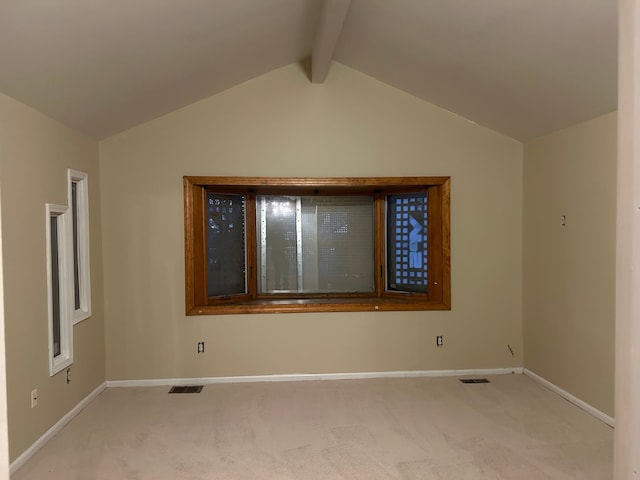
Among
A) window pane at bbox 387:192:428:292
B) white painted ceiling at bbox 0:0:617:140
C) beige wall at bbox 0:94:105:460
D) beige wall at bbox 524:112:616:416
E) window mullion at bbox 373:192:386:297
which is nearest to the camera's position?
white painted ceiling at bbox 0:0:617:140

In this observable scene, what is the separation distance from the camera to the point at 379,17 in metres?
3.32

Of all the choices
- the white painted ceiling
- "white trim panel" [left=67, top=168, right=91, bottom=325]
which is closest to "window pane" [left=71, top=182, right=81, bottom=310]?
"white trim panel" [left=67, top=168, right=91, bottom=325]

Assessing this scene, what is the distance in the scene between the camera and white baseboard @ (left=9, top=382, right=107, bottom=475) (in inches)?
110

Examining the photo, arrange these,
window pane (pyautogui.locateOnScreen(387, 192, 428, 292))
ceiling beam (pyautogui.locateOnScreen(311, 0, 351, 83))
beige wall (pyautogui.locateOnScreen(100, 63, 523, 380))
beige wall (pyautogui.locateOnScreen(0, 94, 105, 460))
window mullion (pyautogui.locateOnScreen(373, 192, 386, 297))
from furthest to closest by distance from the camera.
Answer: window mullion (pyautogui.locateOnScreen(373, 192, 386, 297)) < window pane (pyautogui.locateOnScreen(387, 192, 428, 292)) < beige wall (pyautogui.locateOnScreen(100, 63, 523, 380)) < ceiling beam (pyautogui.locateOnScreen(311, 0, 351, 83)) < beige wall (pyautogui.locateOnScreen(0, 94, 105, 460))

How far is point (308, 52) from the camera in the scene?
4316 mm

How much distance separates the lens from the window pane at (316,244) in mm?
5098

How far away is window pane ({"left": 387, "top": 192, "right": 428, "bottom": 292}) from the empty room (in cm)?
2

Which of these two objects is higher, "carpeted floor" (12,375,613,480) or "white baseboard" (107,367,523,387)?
"white baseboard" (107,367,523,387)

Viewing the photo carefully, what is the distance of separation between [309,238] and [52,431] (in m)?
2.86

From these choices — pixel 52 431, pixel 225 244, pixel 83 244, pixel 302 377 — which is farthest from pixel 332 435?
pixel 83 244

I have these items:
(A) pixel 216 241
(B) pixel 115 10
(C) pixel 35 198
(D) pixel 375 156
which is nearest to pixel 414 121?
(D) pixel 375 156

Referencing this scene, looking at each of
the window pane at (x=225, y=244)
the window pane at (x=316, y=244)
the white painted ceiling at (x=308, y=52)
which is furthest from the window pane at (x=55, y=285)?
the window pane at (x=316, y=244)

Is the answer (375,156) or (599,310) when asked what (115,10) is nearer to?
(375,156)

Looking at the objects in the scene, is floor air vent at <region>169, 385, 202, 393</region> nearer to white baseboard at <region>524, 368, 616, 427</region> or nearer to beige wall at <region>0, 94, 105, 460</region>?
beige wall at <region>0, 94, 105, 460</region>
